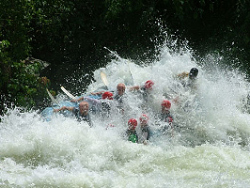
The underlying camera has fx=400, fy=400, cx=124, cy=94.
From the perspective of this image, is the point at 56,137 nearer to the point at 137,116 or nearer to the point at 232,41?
the point at 137,116

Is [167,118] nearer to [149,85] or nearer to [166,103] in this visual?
[166,103]

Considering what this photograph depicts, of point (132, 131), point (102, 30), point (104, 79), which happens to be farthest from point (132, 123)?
point (102, 30)

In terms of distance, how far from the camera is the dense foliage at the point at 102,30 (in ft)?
23.2

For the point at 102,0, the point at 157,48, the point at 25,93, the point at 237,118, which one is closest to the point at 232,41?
the point at 157,48

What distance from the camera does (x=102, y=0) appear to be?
948 cm

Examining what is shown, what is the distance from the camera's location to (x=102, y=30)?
9719mm

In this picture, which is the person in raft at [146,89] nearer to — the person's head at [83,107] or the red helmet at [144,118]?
the red helmet at [144,118]

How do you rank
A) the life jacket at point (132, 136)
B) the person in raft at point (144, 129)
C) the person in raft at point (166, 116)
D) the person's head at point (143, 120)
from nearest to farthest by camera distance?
the life jacket at point (132, 136)
the person in raft at point (144, 129)
the person's head at point (143, 120)
the person in raft at point (166, 116)

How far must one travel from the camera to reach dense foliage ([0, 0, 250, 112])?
7.06m

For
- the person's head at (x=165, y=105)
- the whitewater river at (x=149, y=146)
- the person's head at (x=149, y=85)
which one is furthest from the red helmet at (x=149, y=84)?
the person's head at (x=165, y=105)

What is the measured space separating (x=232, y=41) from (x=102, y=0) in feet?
10.6

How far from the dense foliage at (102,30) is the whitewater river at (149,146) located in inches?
59.4

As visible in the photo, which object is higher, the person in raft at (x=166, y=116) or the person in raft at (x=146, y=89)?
the person in raft at (x=146, y=89)

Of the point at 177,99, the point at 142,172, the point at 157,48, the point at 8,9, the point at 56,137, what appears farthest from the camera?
the point at 157,48
